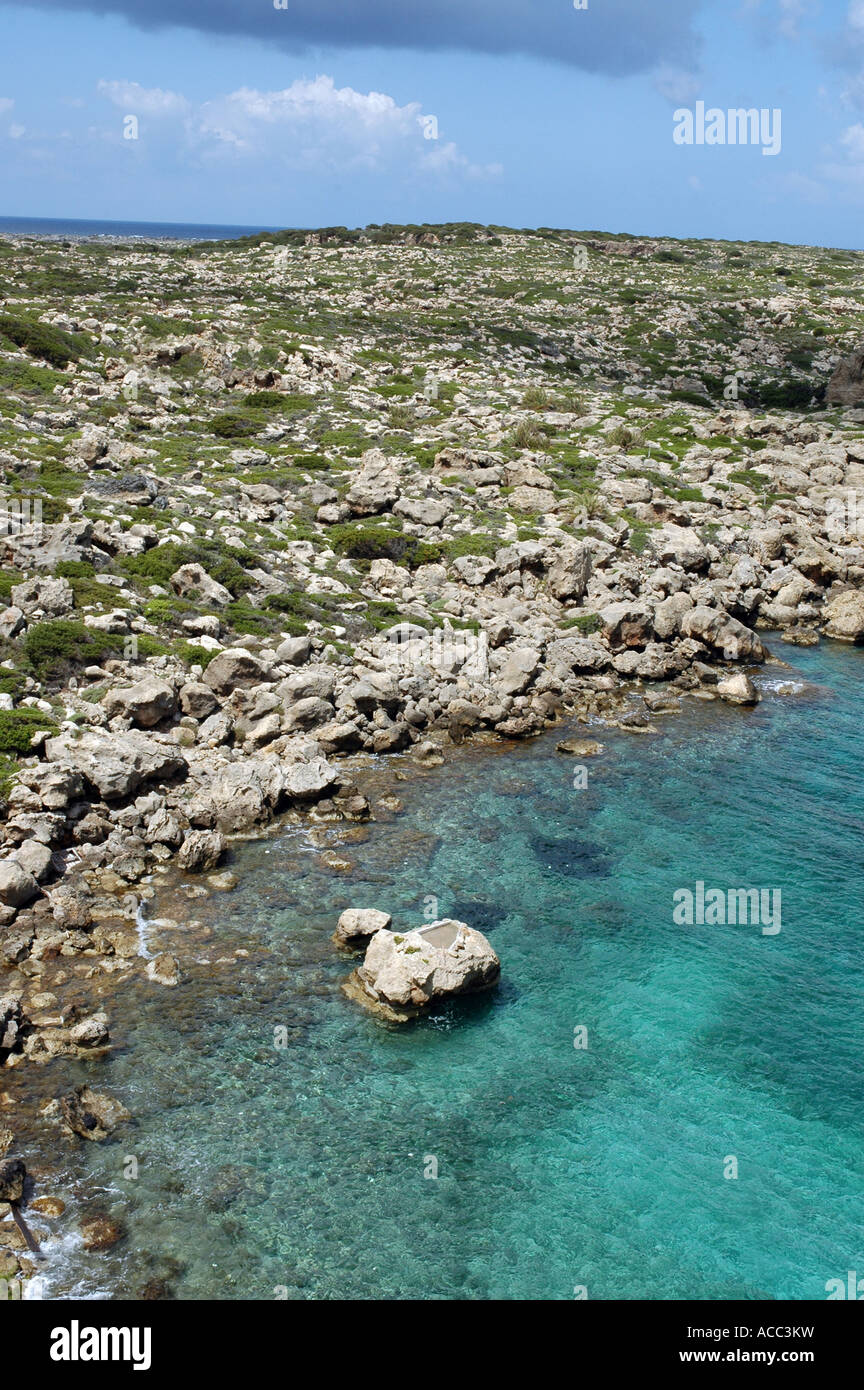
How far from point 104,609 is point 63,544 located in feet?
13.4

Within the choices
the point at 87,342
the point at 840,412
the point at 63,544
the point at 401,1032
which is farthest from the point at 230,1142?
the point at 840,412

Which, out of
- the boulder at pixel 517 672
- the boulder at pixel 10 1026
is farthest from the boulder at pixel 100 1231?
the boulder at pixel 517 672

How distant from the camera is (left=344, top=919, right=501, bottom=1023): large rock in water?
63.7 feet

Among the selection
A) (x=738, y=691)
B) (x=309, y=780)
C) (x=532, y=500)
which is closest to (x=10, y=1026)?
(x=309, y=780)

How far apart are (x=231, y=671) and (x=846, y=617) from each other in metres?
27.7

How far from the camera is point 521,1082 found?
18.0 meters

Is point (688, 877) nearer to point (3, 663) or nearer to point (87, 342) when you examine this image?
point (3, 663)

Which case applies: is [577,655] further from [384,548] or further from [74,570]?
[74,570]

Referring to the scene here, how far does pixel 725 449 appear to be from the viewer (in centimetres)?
6066

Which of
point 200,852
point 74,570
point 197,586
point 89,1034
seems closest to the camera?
point 89,1034

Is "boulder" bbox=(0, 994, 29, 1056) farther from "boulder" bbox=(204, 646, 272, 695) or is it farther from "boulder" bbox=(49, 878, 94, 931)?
"boulder" bbox=(204, 646, 272, 695)

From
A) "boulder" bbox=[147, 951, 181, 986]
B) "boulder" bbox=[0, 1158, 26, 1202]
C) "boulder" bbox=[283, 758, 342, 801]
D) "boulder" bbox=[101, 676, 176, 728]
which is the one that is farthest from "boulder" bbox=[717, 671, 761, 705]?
"boulder" bbox=[0, 1158, 26, 1202]

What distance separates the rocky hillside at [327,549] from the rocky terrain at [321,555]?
5.4 inches

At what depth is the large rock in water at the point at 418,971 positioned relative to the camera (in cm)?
1942
